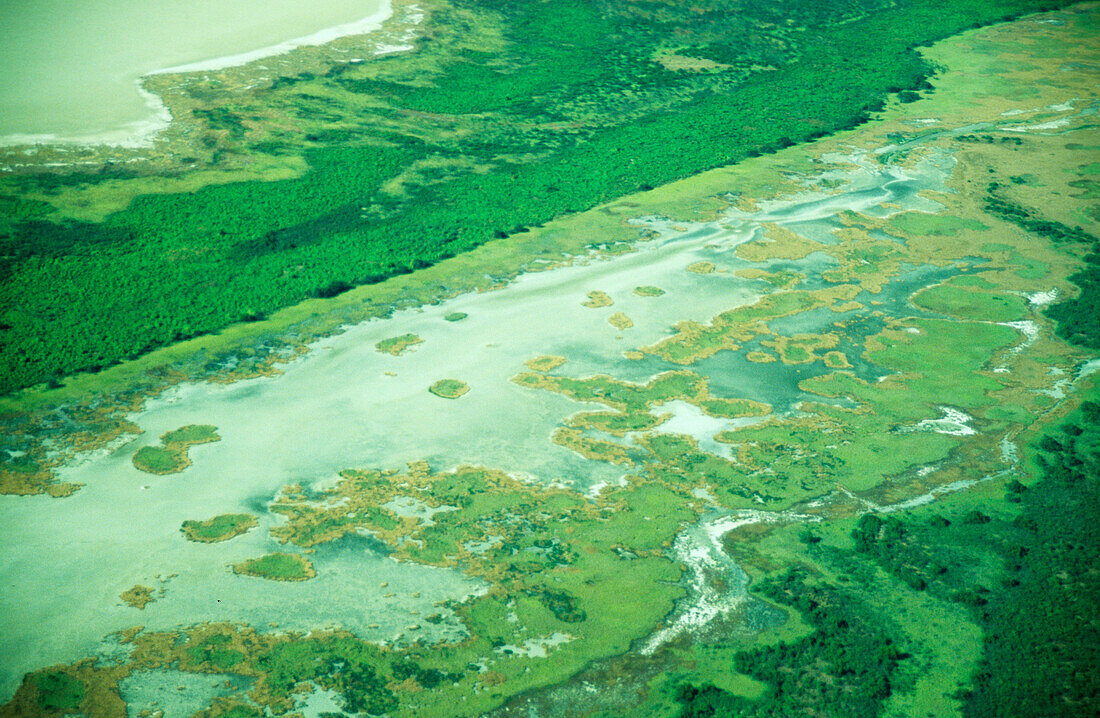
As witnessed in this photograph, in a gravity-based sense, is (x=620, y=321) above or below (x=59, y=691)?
above

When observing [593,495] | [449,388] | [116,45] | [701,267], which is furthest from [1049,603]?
[116,45]

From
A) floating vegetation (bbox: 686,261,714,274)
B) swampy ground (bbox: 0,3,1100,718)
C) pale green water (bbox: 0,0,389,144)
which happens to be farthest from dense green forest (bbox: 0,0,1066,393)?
floating vegetation (bbox: 686,261,714,274)

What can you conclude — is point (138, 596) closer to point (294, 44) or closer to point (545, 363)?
point (545, 363)

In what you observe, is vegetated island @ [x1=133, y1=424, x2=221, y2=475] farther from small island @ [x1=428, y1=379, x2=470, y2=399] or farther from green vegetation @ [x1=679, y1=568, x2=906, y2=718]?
green vegetation @ [x1=679, y1=568, x2=906, y2=718]

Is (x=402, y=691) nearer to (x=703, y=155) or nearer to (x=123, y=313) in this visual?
(x=123, y=313)

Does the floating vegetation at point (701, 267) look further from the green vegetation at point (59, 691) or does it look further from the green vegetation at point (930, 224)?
the green vegetation at point (59, 691)

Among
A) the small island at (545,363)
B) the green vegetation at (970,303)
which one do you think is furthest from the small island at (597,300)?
the green vegetation at (970,303)
